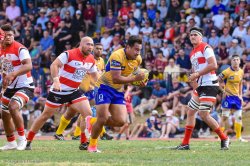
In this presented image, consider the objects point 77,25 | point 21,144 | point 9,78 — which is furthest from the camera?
point 77,25

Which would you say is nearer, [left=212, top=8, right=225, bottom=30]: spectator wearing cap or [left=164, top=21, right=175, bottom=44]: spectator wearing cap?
[left=212, top=8, right=225, bottom=30]: spectator wearing cap

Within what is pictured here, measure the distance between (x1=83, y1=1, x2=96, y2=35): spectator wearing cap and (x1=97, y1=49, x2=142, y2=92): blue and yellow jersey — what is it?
1698cm

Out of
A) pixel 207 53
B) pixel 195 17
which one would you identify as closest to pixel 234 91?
pixel 195 17

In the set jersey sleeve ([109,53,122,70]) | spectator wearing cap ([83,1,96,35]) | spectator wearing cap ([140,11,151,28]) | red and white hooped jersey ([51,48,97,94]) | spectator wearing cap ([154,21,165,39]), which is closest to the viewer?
jersey sleeve ([109,53,122,70])

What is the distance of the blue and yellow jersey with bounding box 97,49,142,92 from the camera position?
14.6m

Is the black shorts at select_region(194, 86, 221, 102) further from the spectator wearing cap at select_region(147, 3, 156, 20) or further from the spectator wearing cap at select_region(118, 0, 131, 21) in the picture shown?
Result: the spectator wearing cap at select_region(118, 0, 131, 21)

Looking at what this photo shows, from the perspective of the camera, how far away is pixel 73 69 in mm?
16422

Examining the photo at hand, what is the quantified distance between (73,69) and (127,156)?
287cm

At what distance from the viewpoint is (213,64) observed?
1569 centimetres

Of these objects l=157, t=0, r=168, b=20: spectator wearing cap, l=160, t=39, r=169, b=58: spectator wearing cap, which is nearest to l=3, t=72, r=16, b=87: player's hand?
l=160, t=39, r=169, b=58: spectator wearing cap

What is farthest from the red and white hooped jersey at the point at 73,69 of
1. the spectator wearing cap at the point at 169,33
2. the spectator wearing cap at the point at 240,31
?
the spectator wearing cap at the point at 169,33

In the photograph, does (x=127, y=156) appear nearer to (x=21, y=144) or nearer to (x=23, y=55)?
(x=21, y=144)

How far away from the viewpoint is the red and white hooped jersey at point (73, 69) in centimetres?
1631

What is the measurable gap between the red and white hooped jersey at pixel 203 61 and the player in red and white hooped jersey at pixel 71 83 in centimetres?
207
